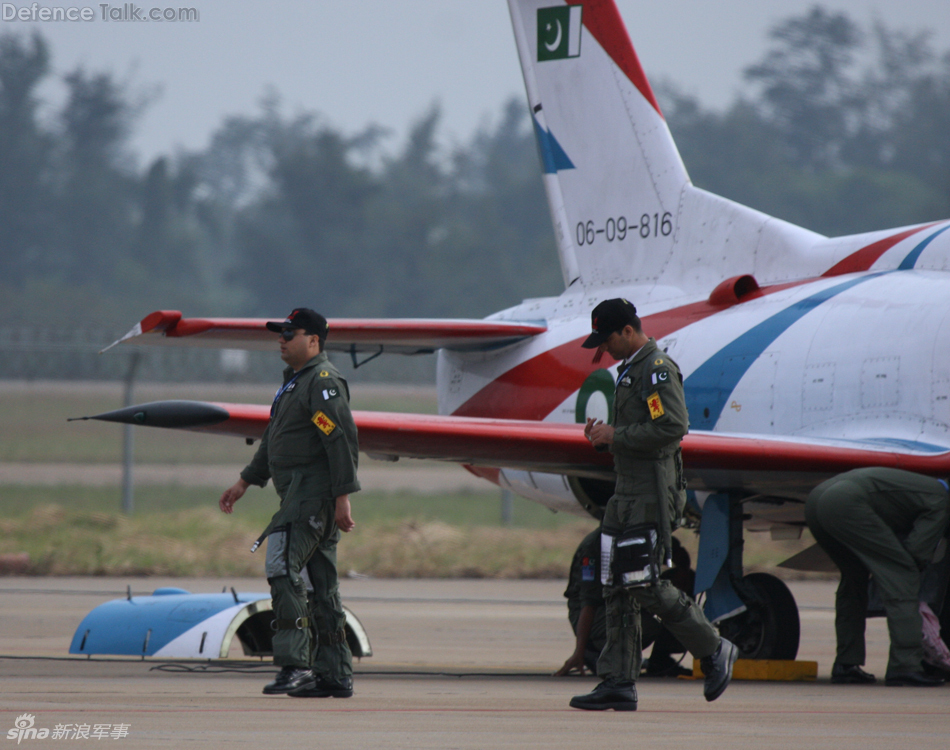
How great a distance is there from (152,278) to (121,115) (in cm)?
801

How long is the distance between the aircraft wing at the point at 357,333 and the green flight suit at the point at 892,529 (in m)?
3.71

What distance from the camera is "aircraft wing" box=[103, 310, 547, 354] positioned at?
9.63 meters

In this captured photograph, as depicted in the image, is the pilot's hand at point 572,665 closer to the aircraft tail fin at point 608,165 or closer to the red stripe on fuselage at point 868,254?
the red stripe on fuselage at point 868,254

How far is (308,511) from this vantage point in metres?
6.77

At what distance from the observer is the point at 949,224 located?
9086 mm

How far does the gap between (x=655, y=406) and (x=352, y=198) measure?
6490 cm

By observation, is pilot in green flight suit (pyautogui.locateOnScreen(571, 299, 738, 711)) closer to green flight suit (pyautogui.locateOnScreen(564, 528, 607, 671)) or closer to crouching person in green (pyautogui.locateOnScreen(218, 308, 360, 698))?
crouching person in green (pyautogui.locateOnScreen(218, 308, 360, 698))

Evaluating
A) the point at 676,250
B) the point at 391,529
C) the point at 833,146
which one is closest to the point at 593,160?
the point at 676,250

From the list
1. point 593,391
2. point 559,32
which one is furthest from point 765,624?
point 559,32

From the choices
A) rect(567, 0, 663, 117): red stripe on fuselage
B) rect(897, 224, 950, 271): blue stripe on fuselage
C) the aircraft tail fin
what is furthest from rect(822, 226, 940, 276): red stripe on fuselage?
rect(567, 0, 663, 117): red stripe on fuselage

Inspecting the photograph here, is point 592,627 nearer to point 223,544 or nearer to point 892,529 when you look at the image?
point 892,529

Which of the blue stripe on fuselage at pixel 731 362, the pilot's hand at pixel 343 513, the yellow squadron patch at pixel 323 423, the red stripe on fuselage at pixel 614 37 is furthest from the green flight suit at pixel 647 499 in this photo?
the red stripe on fuselage at pixel 614 37

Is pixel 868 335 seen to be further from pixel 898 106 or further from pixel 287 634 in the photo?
pixel 898 106

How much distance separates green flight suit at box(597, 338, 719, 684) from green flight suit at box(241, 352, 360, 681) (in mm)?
1320
